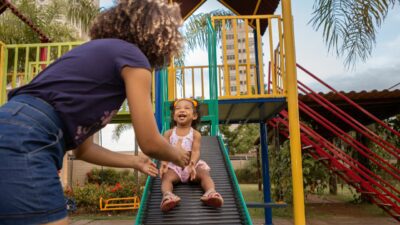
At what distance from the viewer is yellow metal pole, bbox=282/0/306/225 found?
15.4ft

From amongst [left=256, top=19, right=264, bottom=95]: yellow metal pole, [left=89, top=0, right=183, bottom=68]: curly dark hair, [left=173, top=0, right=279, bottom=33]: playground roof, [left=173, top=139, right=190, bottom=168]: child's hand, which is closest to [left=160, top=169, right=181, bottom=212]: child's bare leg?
[left=173, top=139, right=190, bottom=168]: child's hand

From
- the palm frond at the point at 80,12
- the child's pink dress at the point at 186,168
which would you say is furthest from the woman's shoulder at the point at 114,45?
the palm frond at the point at 80,12

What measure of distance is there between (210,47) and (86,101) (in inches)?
213

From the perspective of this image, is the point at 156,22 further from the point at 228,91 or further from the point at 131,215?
the point at 131,215

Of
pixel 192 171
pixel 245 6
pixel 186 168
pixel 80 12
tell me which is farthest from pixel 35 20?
pixel 192 171

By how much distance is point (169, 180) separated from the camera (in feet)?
13.1

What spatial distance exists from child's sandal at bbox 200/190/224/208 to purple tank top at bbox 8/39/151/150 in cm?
238

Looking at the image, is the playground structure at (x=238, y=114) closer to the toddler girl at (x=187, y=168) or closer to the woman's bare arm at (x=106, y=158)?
the toddler girl at (x=187, y=168)

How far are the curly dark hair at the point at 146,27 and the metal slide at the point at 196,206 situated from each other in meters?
2.22

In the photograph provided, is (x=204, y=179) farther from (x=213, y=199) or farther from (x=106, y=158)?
(x=106, y=158)

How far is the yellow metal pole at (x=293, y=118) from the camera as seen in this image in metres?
4.70

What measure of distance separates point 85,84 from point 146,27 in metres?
0.33

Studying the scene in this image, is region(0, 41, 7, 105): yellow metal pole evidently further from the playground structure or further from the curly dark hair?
the curly dark hair

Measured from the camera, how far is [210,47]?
6.58 m
